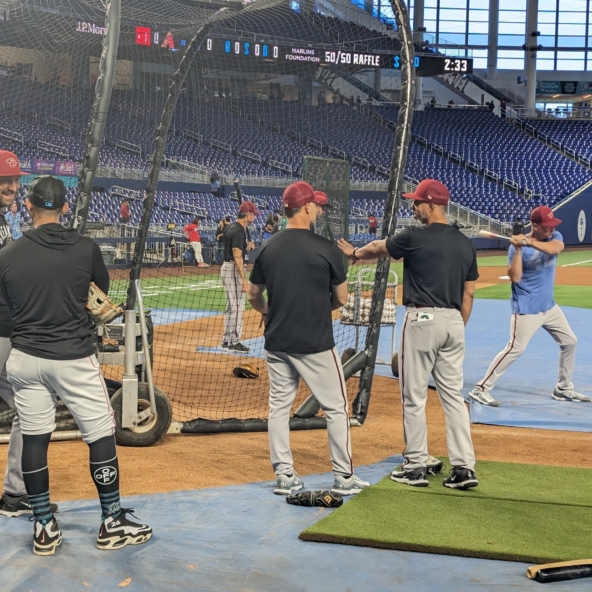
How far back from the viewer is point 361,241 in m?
31.1

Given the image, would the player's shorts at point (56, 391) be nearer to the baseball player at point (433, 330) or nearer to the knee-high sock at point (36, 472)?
the knee-high sock at point (36, 472)

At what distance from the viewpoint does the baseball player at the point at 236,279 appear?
38.7 feet

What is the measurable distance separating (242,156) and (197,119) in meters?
3.14

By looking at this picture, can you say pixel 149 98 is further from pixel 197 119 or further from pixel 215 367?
pixel 215 367

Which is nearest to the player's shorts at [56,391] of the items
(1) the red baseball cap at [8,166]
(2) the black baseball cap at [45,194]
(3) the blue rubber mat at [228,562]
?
(3) the blue rubber mat at [228,562]

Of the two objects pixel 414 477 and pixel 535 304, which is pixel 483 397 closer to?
pixel 535 304

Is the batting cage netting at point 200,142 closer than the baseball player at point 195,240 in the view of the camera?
Yes

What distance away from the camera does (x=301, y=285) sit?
5.31 metres

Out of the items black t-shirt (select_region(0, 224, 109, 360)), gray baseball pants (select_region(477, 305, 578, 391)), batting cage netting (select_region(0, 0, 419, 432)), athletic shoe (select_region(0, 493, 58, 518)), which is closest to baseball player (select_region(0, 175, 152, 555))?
black t-shirt (select_region(0, 224, 109, 360))

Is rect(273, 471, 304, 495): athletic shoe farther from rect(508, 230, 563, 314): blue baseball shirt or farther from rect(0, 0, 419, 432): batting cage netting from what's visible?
rect(508, 230, 563, 314): blue baseball shirt

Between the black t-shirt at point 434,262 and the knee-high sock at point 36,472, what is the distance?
8.48ft

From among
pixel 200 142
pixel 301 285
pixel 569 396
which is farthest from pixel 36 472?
pixel 200 142

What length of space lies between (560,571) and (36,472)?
8.87ft

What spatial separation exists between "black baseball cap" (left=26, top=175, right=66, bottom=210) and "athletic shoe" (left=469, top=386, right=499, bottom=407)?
5.41m
